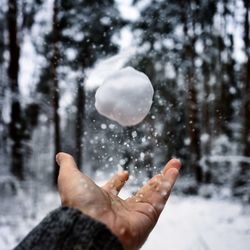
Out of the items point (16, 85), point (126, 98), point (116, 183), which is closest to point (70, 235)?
point (116, 183)

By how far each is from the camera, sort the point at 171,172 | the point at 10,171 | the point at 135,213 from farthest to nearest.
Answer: the point at 10,171 < the point at 171,172 < the point at 135,213

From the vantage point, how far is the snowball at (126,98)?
3.17 m

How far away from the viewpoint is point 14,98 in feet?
34.8

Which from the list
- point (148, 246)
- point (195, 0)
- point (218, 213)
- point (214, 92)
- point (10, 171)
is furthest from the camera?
point (214, 92)

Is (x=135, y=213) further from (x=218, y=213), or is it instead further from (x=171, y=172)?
(x=218, y=213)

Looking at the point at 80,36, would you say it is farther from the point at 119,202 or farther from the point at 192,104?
the point at 119,202

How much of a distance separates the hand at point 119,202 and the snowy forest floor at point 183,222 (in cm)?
395

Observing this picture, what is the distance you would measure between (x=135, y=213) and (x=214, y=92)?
45.4 ft

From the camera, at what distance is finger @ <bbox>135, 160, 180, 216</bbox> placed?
1.66 meters

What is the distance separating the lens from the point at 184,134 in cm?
1396

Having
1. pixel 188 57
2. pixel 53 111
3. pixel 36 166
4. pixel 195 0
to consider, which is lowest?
pixel 36 166

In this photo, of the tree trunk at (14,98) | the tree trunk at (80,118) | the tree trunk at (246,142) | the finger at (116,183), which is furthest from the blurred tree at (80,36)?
the finger at (116,183)

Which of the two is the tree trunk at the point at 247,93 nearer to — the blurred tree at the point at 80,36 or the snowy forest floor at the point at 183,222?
the snowy forest floor at the point at 183,222

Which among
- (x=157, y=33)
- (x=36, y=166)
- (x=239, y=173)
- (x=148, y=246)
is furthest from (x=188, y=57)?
(x=148, y=246)
